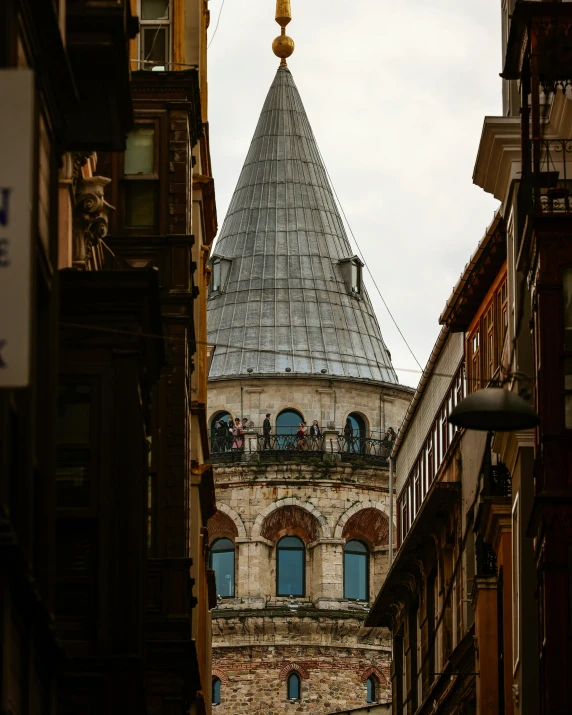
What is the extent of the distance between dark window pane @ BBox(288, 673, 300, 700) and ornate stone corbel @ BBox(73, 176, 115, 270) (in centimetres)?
7110

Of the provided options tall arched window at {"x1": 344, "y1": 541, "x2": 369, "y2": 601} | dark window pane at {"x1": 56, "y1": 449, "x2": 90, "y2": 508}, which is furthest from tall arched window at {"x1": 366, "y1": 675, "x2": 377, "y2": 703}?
dark window pane at {"x1": 56, "y1": 449, "x2": 90, "y2": 508}

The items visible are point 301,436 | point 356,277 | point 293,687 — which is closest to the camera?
point 293,687

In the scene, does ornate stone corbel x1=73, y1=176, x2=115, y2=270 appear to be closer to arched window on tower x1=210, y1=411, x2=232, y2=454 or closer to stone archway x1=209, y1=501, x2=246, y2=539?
stone archway x1=209, y1=501, x2=246, y2=539

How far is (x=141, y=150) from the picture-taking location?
3136cm

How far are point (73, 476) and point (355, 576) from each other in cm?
7682

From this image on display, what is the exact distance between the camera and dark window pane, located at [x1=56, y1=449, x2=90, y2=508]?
21.5m

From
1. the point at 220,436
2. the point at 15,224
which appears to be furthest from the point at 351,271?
the point at 15,224

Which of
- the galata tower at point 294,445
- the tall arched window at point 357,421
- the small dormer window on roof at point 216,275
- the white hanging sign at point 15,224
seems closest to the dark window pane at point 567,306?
the white hanging sign at point 15,224

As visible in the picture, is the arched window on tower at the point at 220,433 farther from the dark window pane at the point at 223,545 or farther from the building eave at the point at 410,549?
the building eave at the point at 410,549

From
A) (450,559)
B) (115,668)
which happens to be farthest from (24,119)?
(450,559)

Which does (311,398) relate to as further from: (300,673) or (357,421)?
(300,673)

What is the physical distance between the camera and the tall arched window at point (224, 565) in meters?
96.7

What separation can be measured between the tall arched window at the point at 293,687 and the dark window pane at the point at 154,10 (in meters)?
61.5

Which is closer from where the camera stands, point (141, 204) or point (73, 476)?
point (73, 476)
